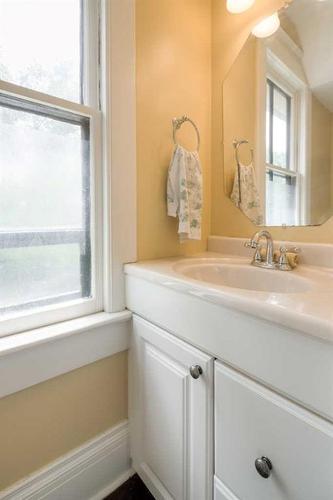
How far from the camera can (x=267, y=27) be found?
106 centimetres

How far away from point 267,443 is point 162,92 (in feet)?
3.93

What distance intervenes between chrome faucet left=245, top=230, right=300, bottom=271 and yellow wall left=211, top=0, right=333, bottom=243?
0.44 feet

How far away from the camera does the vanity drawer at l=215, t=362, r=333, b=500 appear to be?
458 mm

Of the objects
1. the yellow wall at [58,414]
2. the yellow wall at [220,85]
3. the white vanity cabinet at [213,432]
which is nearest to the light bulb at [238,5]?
the yellow wall at [220,85]

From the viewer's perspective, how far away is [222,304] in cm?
60

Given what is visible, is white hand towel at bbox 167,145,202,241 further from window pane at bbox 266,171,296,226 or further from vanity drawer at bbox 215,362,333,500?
vanity drawer at bbox 215,362,333,500

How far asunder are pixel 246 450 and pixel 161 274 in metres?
0.46

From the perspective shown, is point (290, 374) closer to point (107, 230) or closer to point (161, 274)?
point (161, 274)

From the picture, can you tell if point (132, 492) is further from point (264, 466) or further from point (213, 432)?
point (264, 466)

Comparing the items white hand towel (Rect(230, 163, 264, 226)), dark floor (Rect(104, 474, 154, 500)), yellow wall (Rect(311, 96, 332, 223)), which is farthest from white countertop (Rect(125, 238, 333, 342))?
dark floor (Rect(104, 474, 154, 500))

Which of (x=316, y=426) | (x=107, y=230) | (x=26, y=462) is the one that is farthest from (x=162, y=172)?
(x=26, y=462)

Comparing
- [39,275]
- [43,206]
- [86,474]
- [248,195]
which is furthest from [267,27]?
[86,474]

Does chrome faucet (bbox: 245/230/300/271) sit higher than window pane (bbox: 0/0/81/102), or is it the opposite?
window pane (bbox: 0/0/81/102)

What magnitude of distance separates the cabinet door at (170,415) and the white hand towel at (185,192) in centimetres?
42
